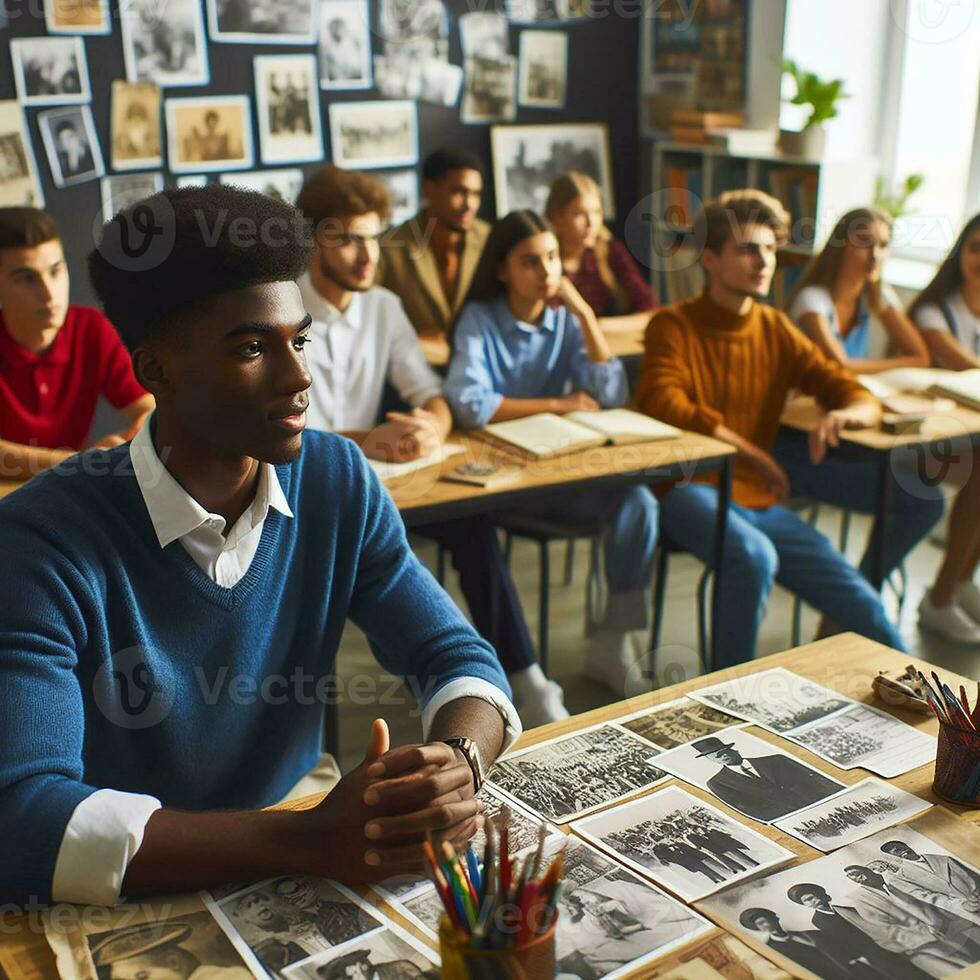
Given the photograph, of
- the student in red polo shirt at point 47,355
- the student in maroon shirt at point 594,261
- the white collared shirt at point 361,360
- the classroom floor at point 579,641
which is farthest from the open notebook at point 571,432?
the student in maroon shirt at point 594,261

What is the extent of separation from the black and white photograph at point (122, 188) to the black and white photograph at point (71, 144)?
6 centimetres

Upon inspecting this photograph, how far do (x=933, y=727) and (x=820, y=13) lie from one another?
3942 millimetres

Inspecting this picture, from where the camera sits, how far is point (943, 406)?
3.12m

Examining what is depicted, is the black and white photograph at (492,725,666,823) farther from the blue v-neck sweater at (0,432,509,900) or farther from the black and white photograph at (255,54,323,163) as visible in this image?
the black and white photograph at (255,54,323,163)

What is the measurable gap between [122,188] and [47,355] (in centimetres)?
179

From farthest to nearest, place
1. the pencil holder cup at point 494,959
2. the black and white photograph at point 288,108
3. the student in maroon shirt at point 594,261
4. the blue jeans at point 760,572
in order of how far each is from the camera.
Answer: the black and white photograph at point 288,108
the student in maroon shirt at point 594,261
the blue jeans at point 760,572
the pencil holder cup at point 494,959

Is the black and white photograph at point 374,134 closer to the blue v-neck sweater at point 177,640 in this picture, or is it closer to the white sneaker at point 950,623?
the white sneaker at point 950,623

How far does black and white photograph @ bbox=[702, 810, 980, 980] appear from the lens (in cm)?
98

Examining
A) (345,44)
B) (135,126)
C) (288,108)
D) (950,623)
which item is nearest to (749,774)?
(950,623)

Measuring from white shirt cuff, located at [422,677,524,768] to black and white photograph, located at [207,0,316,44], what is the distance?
3695mm

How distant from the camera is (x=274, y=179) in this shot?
15.1ft

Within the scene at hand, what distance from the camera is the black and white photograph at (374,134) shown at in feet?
15.4

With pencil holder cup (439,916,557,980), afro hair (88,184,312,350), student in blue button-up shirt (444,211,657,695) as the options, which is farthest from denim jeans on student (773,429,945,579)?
pencil holder cup (439,916,557,980)

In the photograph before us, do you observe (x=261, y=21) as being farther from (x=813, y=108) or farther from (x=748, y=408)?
(x=748, y=408)
